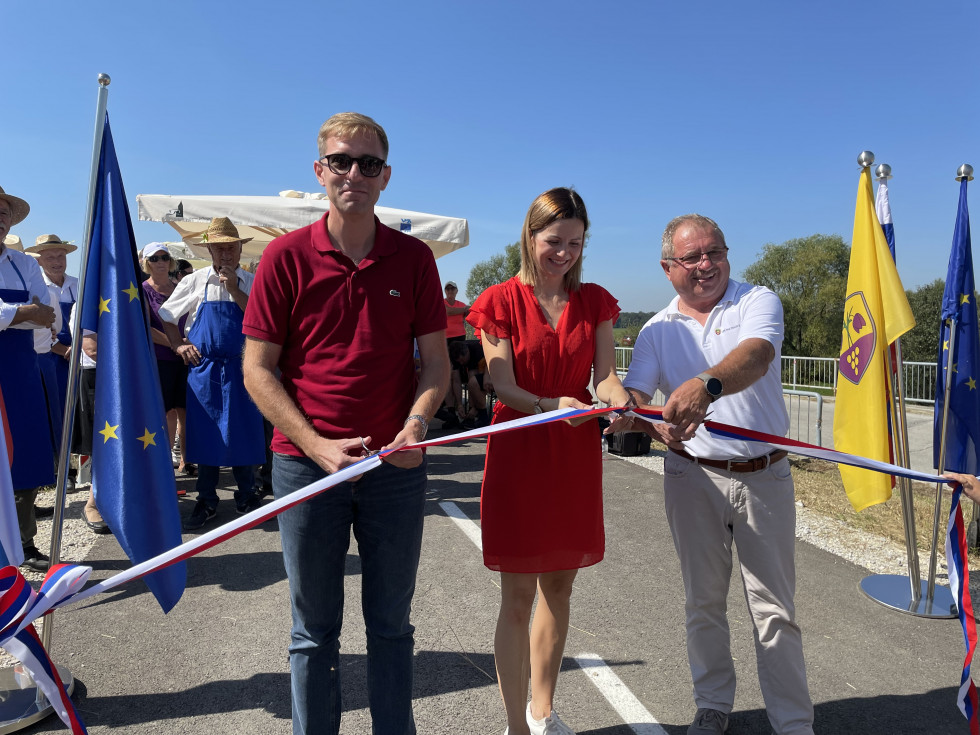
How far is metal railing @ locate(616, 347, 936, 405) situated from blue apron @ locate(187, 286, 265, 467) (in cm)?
873

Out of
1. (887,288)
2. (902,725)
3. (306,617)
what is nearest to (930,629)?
(902,725)

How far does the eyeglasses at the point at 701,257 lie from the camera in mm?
2805

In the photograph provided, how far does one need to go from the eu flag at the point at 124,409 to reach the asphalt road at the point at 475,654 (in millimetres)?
638

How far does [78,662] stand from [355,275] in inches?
110

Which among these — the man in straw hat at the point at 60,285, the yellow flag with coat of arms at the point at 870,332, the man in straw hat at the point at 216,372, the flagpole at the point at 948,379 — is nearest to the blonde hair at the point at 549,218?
the yellow flag with coat of arms at the point at 870,332

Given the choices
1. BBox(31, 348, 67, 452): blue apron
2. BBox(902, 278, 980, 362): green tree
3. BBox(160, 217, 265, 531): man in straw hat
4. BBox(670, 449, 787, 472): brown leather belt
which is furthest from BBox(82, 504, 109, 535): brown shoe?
BBox(902, 278, 980, 362): green tree

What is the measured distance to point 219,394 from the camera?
19.3 feet

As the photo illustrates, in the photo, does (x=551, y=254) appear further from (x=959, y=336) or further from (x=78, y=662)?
(x=959, y=336)

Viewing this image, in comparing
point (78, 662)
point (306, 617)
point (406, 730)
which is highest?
point (306, 617)

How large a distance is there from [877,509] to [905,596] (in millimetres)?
2260

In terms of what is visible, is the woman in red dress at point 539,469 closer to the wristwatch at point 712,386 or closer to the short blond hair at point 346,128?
the wristwatch at point 712,386

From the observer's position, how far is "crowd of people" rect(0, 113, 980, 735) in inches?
92.0

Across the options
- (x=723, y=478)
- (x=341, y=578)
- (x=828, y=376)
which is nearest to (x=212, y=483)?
(x=341, y=578)

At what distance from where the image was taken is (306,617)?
2.36 m
